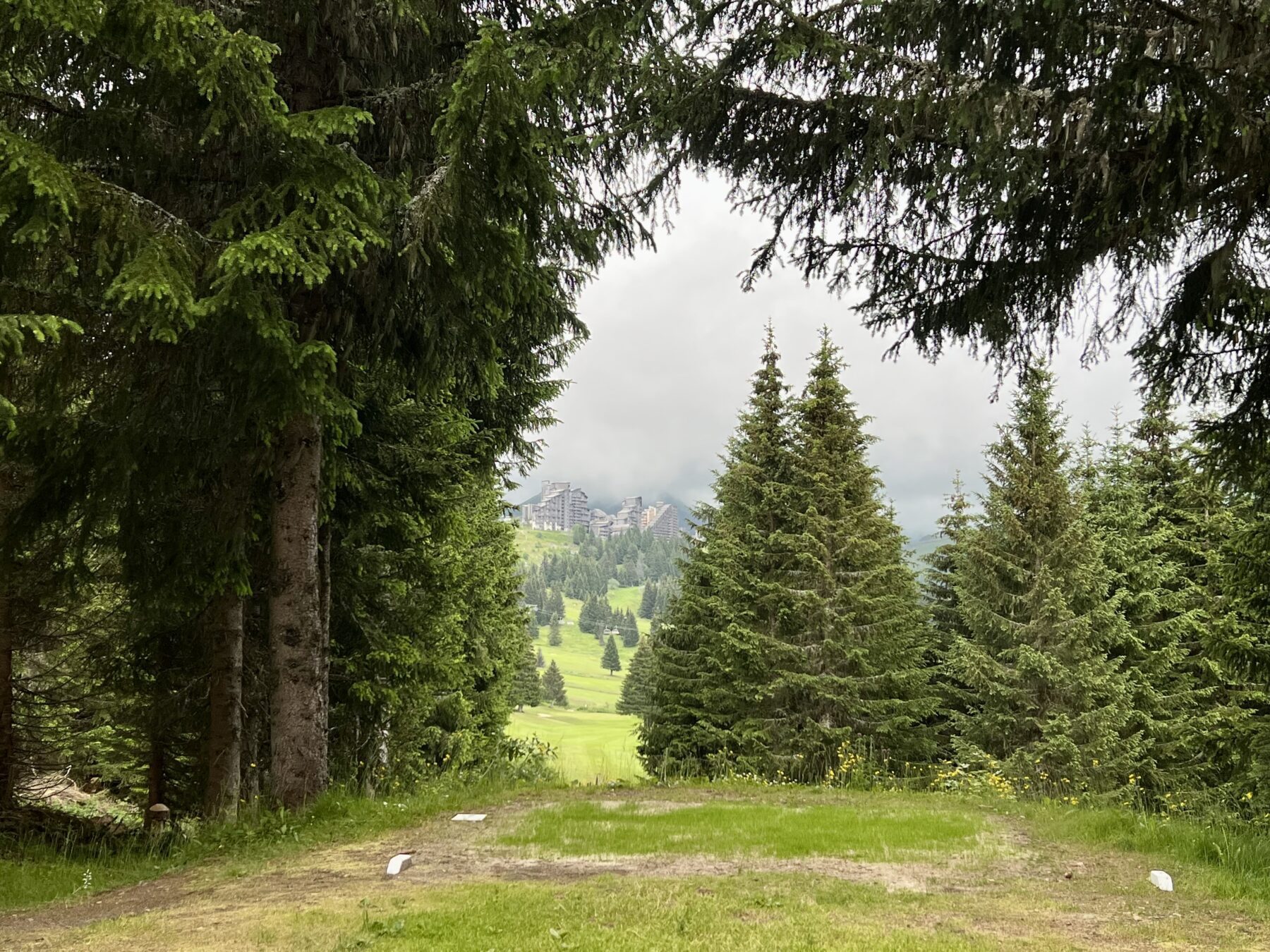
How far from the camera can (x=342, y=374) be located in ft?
25.0

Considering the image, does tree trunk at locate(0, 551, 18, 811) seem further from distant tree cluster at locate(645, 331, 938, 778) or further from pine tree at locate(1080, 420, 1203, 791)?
pine tree at locate(1080, 420, 1203, 791)

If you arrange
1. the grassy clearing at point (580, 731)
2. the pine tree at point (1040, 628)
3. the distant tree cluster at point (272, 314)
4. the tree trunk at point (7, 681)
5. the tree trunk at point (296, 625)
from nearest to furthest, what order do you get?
the distant tree cluster at point (272, 314)
the tree trunk at point (296, 625)
the tree trunk at point (7, 681)
the pine tree at point (1040, 628)
the grassy clearing at point (580, 731)

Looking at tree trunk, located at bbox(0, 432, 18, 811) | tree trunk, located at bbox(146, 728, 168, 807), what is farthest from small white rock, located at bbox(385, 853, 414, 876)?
tree trunk, located at bbox(146, 728, 168, 807)

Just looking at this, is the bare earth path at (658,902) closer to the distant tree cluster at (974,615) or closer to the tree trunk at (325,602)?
the tree trunk at (325,602)

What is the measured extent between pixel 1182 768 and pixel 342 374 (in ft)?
70.2

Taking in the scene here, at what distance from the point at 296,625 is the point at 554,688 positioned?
358 ft

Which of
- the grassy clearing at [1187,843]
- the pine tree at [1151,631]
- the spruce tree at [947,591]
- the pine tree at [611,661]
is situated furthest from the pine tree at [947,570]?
the pine tree at [611,661]

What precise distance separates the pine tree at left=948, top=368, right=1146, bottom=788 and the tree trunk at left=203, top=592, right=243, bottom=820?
15.4 meters

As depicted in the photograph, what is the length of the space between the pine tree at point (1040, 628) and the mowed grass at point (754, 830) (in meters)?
10.9

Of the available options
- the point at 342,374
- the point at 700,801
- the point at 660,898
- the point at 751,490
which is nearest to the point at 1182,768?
the point at 751,490

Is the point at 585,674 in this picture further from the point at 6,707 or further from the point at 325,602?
the point at 325,602

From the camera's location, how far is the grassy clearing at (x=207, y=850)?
5.86 m

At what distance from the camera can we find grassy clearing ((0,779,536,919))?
5.86 metres

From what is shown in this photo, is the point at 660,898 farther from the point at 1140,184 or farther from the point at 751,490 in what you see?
the point at 751,490
